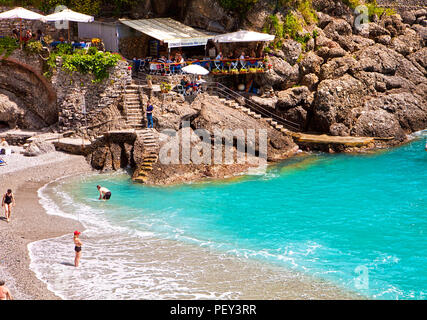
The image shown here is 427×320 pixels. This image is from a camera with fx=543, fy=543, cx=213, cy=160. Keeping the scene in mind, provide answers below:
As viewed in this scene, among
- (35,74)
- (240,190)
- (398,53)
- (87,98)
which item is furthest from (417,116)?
(35,74)

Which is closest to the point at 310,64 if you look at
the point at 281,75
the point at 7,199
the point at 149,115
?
the point at 281,75

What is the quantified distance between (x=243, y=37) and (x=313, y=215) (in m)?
15.5

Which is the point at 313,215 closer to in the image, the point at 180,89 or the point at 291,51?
the point at 180,89

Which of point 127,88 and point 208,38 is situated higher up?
point 208,38

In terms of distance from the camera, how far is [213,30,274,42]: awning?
36219 mm

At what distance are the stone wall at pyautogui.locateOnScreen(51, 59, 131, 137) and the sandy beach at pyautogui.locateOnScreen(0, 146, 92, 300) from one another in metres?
2.57

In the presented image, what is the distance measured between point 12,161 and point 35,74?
6.70 metres

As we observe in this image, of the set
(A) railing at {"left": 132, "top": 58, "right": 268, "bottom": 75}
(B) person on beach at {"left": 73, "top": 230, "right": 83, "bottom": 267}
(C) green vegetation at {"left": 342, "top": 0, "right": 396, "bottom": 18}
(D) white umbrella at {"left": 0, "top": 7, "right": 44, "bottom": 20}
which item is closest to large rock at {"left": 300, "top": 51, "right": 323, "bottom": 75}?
(A) railing at {"left": 132, "top": 58, "right": 268, "bottom": 75}

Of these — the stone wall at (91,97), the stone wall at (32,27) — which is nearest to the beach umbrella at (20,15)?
the stone wall at (32,27)

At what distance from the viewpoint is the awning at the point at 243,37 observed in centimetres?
3622

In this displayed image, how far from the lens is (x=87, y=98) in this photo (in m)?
33.8

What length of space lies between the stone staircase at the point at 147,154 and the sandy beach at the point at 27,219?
11.8ft
